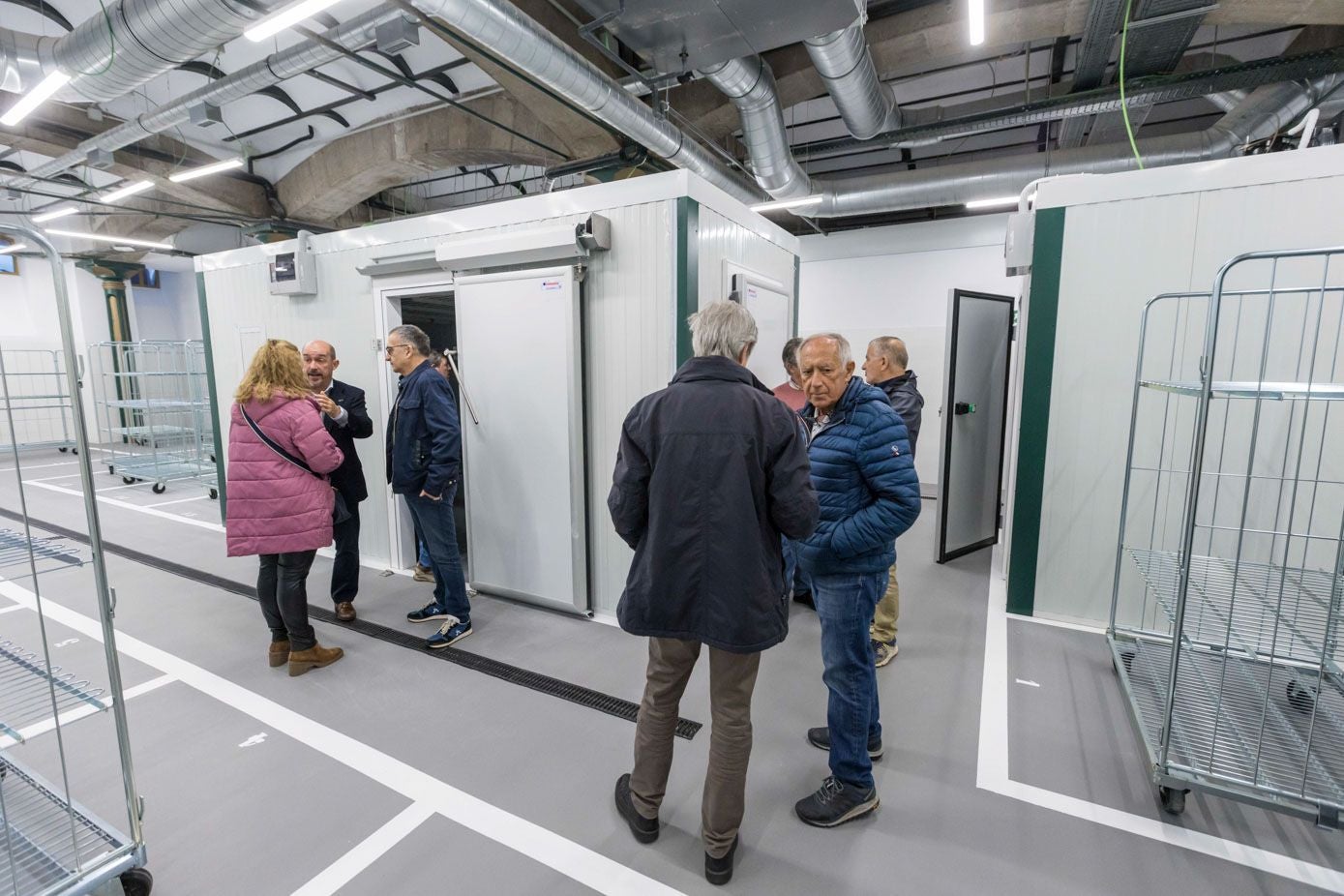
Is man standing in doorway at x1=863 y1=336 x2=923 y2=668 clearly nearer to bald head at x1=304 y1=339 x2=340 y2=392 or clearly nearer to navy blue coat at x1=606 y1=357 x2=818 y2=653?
navy blue coat at x1=606 y1=357 x2=818 y2=653

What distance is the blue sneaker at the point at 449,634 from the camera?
3.19m

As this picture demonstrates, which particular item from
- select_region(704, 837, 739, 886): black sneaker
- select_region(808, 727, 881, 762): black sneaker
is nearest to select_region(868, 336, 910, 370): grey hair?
select_region(808, 727, 881, 762): black sneaker

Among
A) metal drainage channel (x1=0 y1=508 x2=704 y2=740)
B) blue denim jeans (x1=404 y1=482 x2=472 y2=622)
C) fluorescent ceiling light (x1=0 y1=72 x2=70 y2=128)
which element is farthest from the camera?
fluorescent ceiling light (x1=0 y1=72 x2=70 y2=128)

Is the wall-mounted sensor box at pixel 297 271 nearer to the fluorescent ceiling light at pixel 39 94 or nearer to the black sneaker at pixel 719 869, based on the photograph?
the fluorescent ceiling light at pixel 39 94

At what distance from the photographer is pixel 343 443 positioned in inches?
134

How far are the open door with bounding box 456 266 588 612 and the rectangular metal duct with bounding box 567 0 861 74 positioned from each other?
1.46m

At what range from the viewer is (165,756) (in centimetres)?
235

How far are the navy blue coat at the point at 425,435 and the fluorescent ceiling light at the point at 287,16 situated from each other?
1.85 meters

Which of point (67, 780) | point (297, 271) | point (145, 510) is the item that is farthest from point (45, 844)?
point (145, 510)

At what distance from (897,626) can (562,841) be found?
2.29m

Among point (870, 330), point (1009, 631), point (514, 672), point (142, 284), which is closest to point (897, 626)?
point (1009, 631)

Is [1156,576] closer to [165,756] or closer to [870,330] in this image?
[165,756]

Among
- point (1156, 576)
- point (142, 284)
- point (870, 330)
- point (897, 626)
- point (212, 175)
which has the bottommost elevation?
point (897, 626)

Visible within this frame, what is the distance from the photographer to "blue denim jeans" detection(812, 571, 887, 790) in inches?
74.5
